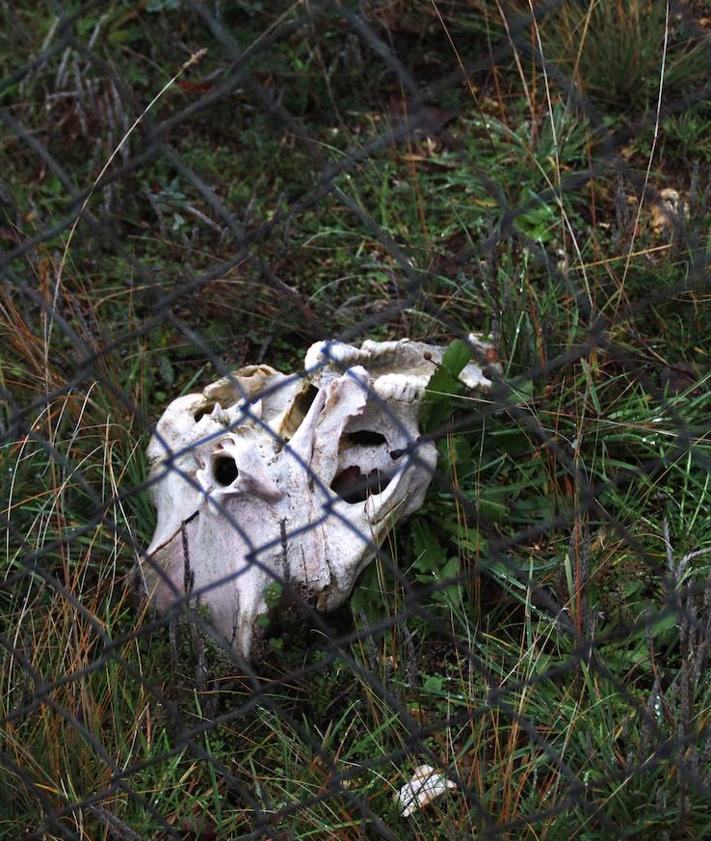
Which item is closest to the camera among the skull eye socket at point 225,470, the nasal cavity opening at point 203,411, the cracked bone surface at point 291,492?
the cracked bone surface at point 291,492

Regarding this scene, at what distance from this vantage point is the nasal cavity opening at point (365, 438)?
87.4 inches

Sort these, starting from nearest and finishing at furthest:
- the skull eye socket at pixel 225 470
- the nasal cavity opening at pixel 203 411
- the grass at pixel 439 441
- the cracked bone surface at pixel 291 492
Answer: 1. the grass at pixel 439 441
2. the cracked bone surface at pixel 291 492
3. the skull eye socket at pixel 225 470
4. the nasal cavity opening at pixel 203 411

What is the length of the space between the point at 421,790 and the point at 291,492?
1.96ft

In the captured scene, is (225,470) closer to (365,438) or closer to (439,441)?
(365,438)

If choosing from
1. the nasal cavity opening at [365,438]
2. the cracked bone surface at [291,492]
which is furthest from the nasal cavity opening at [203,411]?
the nasal cavity opening at [365,438]

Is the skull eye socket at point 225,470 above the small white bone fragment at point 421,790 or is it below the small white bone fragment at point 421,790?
above

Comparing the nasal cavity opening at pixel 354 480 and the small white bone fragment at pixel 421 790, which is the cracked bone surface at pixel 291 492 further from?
the small white bone fragment at pixel 421 790

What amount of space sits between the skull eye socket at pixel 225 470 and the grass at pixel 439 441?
0.69ft

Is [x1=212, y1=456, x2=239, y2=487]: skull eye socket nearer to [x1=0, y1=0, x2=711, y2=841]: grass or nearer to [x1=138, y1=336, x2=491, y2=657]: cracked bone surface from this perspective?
[x1=138, y1=336, x2=491, y2=657]: cracked bone surface

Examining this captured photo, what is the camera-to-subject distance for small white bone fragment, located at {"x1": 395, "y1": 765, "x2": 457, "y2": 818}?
5.90 ft

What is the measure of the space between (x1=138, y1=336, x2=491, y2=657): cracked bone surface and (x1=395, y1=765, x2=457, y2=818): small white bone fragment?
0.39m

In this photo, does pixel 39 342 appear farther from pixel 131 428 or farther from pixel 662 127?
pixel 662 127

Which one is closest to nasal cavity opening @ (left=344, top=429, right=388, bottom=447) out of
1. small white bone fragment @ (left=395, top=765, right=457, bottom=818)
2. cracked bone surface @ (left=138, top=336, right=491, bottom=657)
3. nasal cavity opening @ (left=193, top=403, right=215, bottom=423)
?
cracked bone surface @ (left=138, top=336, right=491, bottom=657)

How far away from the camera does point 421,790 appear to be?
1.77 meters
